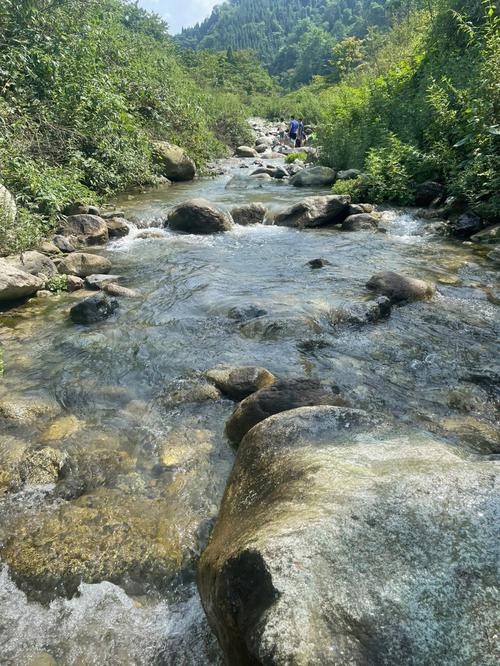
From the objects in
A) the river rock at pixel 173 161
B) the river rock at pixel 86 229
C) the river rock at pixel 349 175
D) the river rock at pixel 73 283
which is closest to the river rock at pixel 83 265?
the river rock at pixel 73 283

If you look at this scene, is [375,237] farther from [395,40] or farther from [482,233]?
[395,40]

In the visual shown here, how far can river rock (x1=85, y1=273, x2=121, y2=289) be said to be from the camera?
24.0 ft

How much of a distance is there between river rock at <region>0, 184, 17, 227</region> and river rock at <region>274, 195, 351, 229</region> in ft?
19.6

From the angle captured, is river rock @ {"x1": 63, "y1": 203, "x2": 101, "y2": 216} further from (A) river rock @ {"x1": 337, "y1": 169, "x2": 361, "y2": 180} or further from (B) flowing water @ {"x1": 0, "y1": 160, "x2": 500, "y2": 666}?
(A) river rock @ {"x1": 337, "y1": 169, "x2": 361, "y2": 180}

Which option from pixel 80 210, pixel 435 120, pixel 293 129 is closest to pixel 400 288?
pixel 435 120

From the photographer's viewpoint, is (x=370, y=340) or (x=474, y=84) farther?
(x=474, y=84)

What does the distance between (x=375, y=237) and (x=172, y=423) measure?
7.18 meters

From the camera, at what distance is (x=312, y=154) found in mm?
20984

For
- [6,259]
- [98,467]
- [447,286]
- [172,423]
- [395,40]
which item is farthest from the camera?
[395,40]

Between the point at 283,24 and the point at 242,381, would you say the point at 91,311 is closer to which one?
the point at 242,381

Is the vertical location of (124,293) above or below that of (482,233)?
below

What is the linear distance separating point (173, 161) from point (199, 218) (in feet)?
23.9

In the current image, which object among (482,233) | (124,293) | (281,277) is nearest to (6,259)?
(124,293)

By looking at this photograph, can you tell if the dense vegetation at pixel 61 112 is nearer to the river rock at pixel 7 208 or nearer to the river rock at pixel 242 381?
the river rock at pixel 7 208
